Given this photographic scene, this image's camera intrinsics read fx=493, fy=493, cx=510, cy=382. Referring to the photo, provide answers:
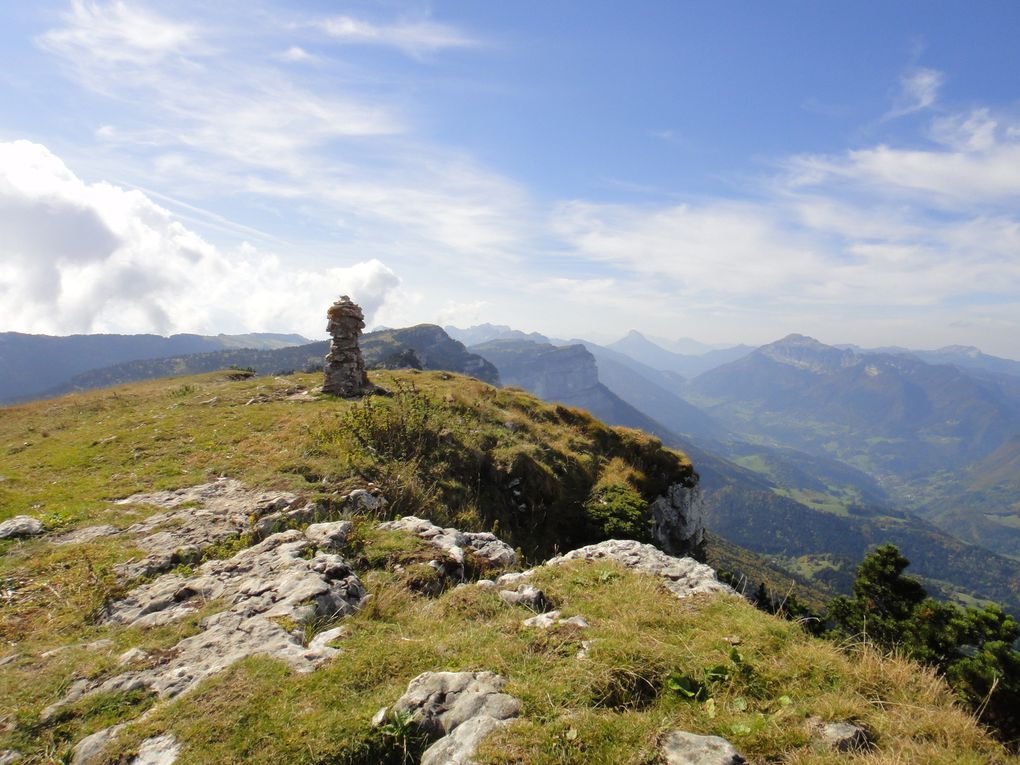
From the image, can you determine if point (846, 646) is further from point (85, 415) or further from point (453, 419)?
point (85, 415)

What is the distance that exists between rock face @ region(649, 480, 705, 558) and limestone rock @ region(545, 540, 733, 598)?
12507 mm

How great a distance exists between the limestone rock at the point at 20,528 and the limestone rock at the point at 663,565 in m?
12.3

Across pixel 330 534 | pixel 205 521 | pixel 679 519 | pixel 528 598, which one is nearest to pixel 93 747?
pixel 330 534

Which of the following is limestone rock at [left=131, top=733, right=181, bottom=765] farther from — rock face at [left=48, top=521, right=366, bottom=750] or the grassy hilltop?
rock face at [left=48, top=521, right=366, bottom=750]

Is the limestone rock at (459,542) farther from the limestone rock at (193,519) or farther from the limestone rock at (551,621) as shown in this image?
the limestone rock at (551,621)

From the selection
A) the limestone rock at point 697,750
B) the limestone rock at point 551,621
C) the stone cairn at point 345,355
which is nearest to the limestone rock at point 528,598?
the limestone rock at point 551,621

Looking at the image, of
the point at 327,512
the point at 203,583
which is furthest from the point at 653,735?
the point at 327,512

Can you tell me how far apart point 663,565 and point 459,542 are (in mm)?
4874

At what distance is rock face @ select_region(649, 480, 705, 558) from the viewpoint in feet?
85.8

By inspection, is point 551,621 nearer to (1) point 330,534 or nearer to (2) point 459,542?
(2) point 459,542

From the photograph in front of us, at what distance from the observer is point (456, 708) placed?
583 centimetres

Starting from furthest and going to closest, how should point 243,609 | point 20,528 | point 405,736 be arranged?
point 20,528 < point 243,609 < point 405,736

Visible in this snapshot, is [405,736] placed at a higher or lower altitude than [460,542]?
higher

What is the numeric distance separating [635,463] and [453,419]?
11.7 metres
